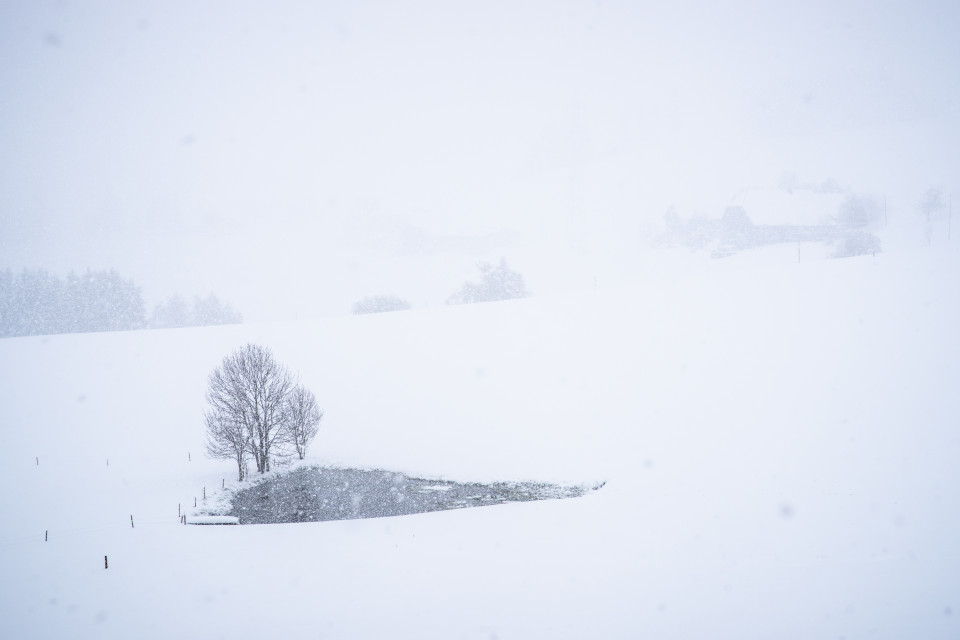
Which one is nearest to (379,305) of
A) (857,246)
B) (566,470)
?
(566,470)

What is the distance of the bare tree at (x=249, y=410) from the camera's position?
102 feet

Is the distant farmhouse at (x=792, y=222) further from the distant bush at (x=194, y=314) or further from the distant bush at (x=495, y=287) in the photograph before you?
the distant bush at (x=194, y=314)

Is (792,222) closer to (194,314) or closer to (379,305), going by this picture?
(379,305)

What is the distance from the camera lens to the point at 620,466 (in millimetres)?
25531

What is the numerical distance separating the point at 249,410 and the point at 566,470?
825 inches

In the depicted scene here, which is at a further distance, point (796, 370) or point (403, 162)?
point (403, 162)

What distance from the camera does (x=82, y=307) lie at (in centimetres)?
6272

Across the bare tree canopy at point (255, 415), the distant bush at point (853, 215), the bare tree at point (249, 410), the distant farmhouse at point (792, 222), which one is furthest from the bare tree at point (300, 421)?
the distant bush at point (853, 215)

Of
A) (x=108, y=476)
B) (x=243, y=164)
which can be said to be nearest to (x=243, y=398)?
(x=108, y=476)

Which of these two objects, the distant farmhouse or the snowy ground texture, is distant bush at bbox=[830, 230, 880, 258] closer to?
the distant farmhouse

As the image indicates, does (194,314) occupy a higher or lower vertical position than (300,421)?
higher

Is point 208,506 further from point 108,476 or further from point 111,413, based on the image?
point 111,413

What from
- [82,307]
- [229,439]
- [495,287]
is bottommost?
[229,439]

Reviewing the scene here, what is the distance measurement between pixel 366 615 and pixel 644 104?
462 feet
